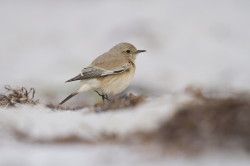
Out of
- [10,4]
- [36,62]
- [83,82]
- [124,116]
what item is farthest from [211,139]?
[10,4]

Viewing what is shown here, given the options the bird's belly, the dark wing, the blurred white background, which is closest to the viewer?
the dark wing

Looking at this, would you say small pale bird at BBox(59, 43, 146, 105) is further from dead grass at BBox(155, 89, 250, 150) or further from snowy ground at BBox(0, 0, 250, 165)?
dead grass at BBox(155, 89, 250, 150)

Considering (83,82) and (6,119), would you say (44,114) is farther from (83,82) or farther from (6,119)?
(83,82)

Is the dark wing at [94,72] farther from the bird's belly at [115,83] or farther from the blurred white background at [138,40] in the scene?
the blurred white background at [138,40]

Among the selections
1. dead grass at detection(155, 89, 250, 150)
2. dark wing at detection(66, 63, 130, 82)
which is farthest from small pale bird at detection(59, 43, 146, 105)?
dead grass at detection(155, 89, 250, 150)

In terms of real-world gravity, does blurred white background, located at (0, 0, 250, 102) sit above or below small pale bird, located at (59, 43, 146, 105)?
above

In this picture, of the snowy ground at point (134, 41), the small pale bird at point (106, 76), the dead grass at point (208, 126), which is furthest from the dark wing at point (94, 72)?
the dead grass at point (208, 126)
